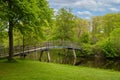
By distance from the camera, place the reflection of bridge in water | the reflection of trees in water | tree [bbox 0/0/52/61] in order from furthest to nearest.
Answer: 1. the reflection of trees in water
2. the reflection of bridge in water
3. tree [bbox 0/0/52/61]

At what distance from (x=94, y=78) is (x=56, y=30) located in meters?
39.0

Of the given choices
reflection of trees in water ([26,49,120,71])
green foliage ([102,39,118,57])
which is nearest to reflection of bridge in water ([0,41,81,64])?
reflection of trees in water ([26,49,120,71])

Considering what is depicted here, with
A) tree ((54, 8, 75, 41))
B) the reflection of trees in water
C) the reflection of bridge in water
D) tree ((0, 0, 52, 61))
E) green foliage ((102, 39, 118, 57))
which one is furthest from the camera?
tree ((54, 8, 75, 41))

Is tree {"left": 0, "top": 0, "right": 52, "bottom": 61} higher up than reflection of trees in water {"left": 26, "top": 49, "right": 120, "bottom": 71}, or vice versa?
tree {"left": 0, "top": 0, "right": 52, "bottom": 61}

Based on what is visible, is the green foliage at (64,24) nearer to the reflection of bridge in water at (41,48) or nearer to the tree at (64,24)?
the tree at (64,24)

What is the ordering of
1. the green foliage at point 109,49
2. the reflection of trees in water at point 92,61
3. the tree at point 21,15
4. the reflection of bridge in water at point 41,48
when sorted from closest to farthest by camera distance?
the tree at point 21,15 < the reflection of bridge in water at point 41,48 < the reflection of trees in water at point 92,61 < the green foliage at point 109,49

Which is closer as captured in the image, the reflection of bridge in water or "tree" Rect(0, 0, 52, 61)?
"tree" Rect(0, 0, 52, 61)

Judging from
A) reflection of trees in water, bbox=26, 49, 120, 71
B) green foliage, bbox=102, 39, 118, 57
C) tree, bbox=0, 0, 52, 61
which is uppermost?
tree, bbox=0, 0, 52, 61

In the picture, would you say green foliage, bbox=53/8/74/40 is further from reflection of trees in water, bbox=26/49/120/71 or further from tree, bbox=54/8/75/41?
reflection of trees in water, bbox=26/49/120/71

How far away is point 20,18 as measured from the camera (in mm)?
27922

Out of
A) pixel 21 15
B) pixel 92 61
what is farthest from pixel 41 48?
pixel 21 15

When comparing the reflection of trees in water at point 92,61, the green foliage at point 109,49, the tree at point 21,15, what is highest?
the tree at point 21,15

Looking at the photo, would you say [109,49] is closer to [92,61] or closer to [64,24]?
[92,61]

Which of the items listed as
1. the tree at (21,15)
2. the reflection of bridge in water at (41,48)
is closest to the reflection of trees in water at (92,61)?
the reflection of bridge in water at (41,48)
